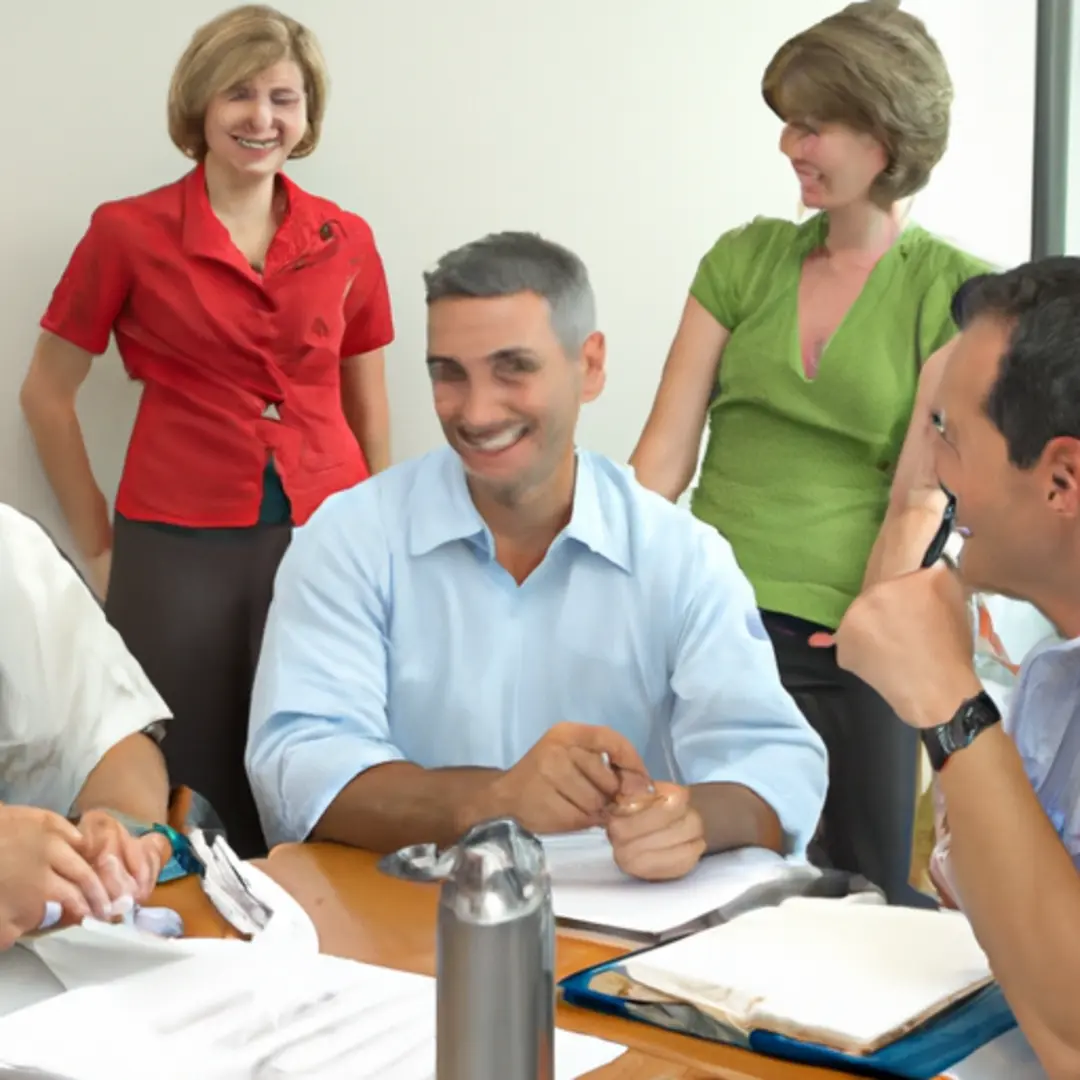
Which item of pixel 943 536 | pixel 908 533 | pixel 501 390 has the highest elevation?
pixel 501 390

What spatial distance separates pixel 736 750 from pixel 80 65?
1545 millimetres

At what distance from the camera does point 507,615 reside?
163cm

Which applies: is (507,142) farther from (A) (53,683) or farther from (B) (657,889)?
(B) (657,889)

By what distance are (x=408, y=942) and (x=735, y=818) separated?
1.25ft

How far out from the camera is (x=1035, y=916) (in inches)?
37.9

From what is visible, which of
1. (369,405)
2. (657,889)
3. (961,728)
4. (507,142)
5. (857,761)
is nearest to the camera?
(961,728)

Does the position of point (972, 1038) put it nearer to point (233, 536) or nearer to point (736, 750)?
point (736, 750)

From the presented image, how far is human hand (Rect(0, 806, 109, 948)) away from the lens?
106 cm

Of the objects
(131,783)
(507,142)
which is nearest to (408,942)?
(131,783)

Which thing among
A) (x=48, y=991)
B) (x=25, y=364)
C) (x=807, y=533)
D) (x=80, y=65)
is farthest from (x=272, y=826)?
(x=80, y=65)

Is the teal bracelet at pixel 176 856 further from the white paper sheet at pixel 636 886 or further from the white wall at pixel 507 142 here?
the white wall at pixel 507 142

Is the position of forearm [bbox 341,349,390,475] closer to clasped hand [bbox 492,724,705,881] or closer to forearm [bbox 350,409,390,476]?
forearm [bbox 350,409,390,476]

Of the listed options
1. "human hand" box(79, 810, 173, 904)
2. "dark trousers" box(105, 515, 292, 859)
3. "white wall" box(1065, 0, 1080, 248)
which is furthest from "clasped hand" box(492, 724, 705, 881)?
"white wall" box(1065, 0, 1080, 248)

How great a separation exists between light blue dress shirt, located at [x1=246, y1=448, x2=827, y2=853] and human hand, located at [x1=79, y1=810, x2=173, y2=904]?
1.17ft
